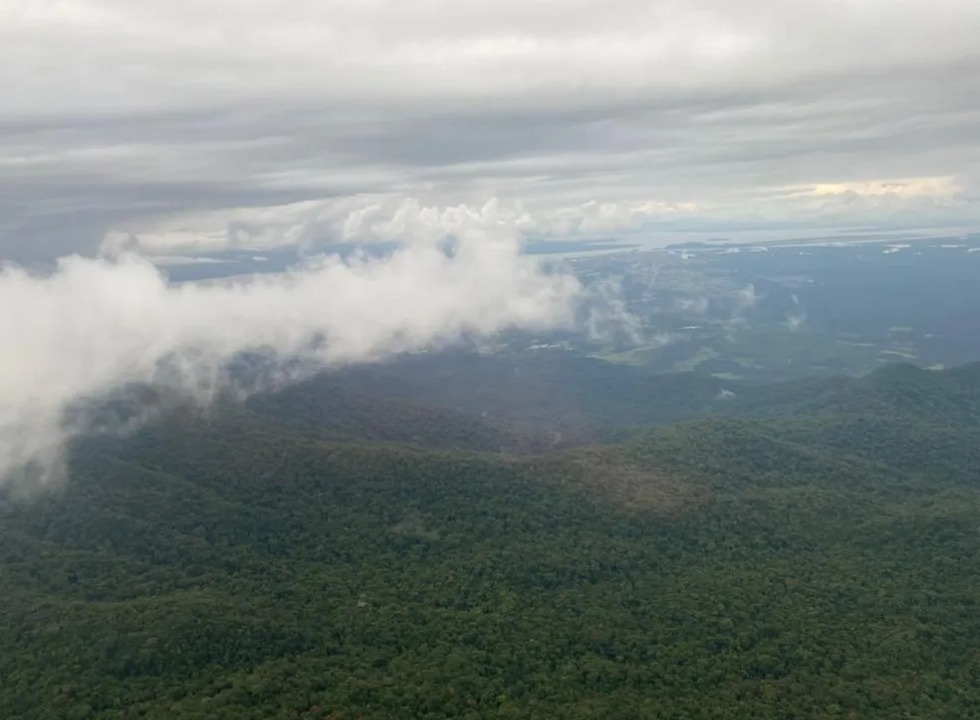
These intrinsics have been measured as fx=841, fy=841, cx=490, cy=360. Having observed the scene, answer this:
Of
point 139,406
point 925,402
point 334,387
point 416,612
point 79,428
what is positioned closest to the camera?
point 416,612

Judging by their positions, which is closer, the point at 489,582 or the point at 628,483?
the point at 489,582

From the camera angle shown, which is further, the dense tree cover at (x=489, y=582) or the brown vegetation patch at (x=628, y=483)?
the brown vegetation patch at (x=628, y=483)

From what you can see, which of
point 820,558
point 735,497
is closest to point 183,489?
point 735,497

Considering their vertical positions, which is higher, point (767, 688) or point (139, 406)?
point (139, 406)

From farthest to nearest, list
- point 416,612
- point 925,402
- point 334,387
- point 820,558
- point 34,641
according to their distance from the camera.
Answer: point 334,387
point 925,402
point 820,558
point 416,612
point 34,641

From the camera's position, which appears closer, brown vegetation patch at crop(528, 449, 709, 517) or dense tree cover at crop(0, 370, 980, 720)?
dense tree cover at crop(0, 370, 980, 720)

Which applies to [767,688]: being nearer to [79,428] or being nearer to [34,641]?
[34,641]

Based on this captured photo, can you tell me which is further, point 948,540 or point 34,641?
point 948,540

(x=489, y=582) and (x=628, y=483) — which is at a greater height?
(x=628, y=483)
